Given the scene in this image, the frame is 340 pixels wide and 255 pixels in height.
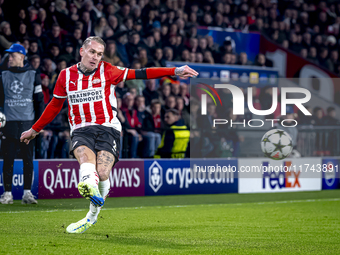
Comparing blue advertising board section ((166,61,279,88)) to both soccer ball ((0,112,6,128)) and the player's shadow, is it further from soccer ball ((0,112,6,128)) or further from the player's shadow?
the player's shadow

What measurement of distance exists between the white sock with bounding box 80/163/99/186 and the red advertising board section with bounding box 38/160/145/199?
4.86 metres

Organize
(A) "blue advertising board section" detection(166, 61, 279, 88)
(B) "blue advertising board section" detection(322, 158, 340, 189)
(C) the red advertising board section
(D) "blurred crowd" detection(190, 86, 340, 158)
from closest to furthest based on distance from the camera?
(C) the red advertising board section, (D) "blurred crowd" detection(190, 86, 340, 158), (B) "blue advertising board section" detection(322, 158, 340, 189), (A) "blue advertising board section" detection(166, 61, 279, 88)

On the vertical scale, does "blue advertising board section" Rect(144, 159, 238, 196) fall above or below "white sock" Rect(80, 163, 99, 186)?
below

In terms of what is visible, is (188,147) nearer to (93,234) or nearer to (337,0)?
(93,234)

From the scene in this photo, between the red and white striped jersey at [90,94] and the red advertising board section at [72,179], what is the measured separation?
14.6 ft

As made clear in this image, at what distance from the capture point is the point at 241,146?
11.8 m

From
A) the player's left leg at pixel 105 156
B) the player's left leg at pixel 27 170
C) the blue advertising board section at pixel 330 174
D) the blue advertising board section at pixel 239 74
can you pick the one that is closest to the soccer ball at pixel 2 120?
the player's left leg at pixel 27 170

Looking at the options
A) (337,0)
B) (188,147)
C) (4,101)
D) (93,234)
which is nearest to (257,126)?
(188,147)

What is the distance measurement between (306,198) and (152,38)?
576 cm

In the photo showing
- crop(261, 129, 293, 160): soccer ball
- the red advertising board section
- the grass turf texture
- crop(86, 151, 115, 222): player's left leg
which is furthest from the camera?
crop(261, 129, 293, 160): soccer ball

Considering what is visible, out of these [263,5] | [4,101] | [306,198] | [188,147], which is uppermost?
[263,5]

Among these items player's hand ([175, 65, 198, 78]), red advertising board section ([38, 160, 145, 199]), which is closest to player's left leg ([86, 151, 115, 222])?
player's hand ([175, 65, 198, 78])

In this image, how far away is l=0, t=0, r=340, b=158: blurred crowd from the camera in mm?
10555

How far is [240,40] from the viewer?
637 inches
